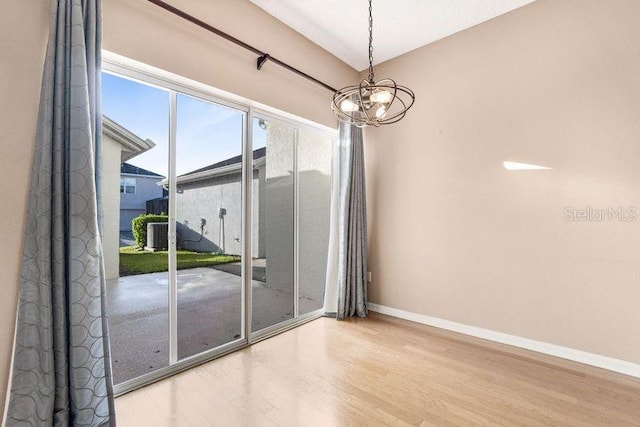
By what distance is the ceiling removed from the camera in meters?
2.58

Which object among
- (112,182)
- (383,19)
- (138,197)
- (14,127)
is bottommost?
(138,197)

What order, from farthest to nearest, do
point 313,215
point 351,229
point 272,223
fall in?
point 313,215
point 351,229
point 272,223

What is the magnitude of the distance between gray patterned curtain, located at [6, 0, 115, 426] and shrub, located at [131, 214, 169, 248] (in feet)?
1.85

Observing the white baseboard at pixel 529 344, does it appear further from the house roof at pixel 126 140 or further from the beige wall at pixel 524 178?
the house roof at pixel 126 140

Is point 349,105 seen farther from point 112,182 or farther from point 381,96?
point 112,182

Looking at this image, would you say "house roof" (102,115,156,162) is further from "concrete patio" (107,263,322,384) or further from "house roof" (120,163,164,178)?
"concrete patio" (107,263,322,384)

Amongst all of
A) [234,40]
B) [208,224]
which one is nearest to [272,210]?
[208,224]

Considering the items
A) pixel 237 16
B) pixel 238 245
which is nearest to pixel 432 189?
pixel 238 245

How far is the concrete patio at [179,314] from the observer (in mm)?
2158

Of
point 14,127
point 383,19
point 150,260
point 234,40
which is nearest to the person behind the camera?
point 14,127

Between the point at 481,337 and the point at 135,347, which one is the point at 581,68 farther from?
the point at 135,347

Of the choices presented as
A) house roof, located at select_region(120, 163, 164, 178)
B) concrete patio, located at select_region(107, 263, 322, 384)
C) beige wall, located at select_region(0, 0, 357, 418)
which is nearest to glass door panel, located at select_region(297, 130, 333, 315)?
beige wall, located at select_region(0, 0, 357, 418)

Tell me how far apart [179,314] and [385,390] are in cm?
177

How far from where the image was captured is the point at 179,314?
7.92 ft
